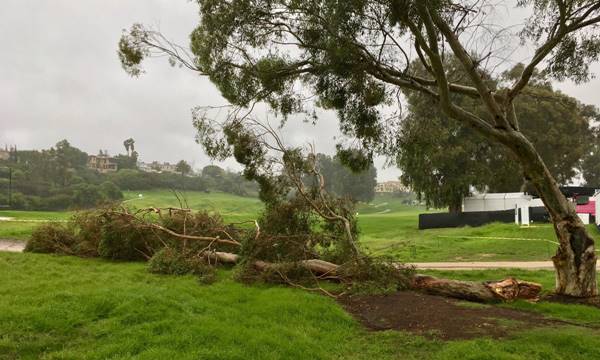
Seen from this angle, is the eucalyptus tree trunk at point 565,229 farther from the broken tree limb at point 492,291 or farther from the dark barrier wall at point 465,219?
the dark barrier wall at point 465,219

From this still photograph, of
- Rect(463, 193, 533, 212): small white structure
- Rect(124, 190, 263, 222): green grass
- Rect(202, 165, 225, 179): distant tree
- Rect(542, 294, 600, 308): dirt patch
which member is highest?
Rect(202, 165, 225, 179): distant tree

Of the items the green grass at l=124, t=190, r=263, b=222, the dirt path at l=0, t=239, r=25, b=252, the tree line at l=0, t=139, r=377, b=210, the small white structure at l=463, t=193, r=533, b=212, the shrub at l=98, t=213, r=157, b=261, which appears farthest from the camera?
the tree line at l=0, t=139, r=377, b=210

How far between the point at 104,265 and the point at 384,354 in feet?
31.4

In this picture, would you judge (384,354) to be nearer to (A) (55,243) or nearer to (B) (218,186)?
(A) (55,243)

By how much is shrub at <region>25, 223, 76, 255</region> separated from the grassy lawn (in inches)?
259

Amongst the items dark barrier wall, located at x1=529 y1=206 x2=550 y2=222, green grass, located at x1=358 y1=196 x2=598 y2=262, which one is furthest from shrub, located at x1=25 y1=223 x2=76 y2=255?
dark barrier wall, located at x1=529 y1=206 x2=550 y2=222

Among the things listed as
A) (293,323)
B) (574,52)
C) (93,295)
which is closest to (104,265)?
(93,295)

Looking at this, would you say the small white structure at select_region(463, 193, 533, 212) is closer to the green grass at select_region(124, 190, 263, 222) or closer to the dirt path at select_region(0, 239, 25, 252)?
the green grass at select_region(124, 190, 263, 222)

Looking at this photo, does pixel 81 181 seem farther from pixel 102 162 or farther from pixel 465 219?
pixel 465 219

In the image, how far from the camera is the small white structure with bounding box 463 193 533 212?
36600 millimetres

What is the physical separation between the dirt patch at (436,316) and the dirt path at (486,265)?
6.63 m

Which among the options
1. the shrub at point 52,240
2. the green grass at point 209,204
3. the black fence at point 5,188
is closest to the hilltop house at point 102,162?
the black fence at point 5,188

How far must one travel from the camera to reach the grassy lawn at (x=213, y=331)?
5.80 metres

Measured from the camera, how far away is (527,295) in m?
9.78
